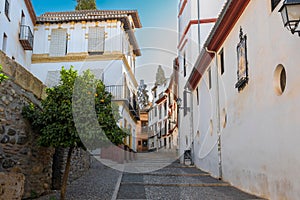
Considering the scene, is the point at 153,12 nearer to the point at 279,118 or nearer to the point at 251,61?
the point at 251,61

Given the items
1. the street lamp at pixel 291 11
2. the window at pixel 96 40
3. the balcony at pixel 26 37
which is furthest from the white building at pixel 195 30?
the street lamp at pixel 291 11

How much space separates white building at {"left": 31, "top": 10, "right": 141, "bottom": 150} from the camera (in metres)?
18.1

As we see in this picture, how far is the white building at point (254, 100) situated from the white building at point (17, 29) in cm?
920

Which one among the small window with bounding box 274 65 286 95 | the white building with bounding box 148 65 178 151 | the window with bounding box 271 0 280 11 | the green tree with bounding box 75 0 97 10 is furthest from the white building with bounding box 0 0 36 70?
the white building with bounding box 148 65 178 151

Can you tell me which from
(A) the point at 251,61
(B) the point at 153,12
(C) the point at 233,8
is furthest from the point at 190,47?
(A) the point at 251,61

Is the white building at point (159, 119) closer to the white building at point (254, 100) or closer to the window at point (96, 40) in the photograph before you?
the window at point (96, 40)

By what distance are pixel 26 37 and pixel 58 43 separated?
2.05 meters

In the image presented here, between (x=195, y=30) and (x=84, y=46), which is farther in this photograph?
(x=84, y=46)

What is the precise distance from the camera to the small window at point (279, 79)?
18.2 ft

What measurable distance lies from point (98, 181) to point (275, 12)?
646cm

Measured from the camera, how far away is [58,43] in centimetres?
1869

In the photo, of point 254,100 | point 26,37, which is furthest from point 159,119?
point 254,100

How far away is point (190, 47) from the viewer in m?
16.5

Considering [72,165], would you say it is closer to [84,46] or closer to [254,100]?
[254,100]
